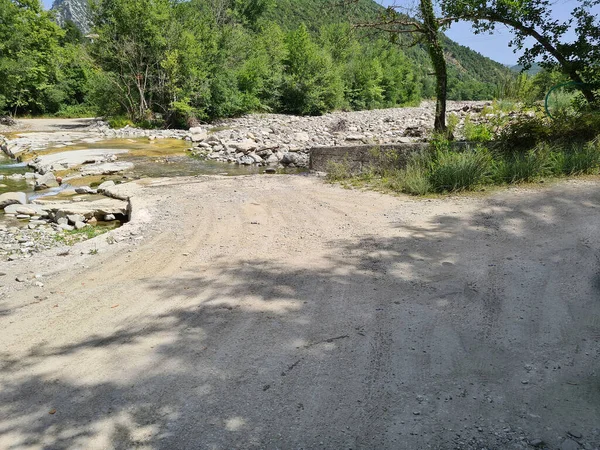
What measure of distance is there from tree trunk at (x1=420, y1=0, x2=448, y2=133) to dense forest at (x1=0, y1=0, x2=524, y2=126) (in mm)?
7978

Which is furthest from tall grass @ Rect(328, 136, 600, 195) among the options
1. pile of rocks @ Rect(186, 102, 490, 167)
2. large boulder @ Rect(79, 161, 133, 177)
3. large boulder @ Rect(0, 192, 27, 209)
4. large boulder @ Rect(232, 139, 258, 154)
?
large boulder @ Rect(232, 139, 258, 154)

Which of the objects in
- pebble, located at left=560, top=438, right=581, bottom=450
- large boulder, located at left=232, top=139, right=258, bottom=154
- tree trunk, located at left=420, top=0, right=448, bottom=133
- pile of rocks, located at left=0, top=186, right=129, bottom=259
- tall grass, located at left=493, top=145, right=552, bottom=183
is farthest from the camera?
large boulder, located at left=232, top=139, right=258, bottom=154

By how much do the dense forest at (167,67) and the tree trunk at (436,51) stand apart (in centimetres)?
798

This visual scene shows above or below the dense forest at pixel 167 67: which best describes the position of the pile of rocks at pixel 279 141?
below

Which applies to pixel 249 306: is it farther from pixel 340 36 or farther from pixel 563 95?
pixel 563 95

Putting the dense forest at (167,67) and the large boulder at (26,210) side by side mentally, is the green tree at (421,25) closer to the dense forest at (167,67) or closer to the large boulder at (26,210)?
the large boulder at (26,210)

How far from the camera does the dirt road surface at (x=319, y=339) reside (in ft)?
8.30

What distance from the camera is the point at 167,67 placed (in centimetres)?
2530

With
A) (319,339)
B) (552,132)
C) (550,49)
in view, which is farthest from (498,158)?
(319,339)

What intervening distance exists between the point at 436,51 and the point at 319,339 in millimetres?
8162

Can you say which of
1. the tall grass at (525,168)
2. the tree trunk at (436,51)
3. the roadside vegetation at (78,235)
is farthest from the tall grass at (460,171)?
the roadside vegetation at (78,235)

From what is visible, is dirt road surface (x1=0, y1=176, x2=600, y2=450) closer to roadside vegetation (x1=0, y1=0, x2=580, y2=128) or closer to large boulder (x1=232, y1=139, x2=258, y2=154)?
large boulder (x1=232, y1=139, x2=258, y2=154)

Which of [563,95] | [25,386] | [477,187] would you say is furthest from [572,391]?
[563,95]

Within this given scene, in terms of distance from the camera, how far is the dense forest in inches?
1016
